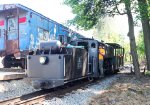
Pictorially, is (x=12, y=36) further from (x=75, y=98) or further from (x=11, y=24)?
(x=75, y=98)

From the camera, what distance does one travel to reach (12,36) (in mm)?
18188

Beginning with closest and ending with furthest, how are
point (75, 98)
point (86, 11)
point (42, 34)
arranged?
point (75, 98) → point (42, 34) → point (86, 11)

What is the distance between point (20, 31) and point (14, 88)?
206 inches

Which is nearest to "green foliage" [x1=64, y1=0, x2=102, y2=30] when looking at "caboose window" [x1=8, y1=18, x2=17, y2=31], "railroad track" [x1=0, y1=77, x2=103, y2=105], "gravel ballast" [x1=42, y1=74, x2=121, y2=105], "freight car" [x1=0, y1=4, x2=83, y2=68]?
"freight car" [x1=0, y1=4, x2=83, y2=68]

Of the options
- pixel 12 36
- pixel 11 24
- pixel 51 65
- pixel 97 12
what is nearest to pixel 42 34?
pixel 12 36

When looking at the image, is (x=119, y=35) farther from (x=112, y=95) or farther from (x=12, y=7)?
(x=112, y=95)

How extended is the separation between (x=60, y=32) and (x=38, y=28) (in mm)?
2570

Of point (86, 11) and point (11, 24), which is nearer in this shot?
point (11, 24)

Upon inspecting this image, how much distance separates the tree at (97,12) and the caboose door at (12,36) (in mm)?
4149

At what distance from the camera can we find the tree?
19.2m

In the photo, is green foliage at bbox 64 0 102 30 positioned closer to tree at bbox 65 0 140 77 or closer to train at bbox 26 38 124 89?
tree at bbox 65 0 140 77

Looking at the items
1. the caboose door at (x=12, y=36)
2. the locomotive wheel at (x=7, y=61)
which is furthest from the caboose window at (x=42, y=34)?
the locomotive wheel at (x=7, y=61)

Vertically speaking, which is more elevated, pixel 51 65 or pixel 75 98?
pixel 51 65

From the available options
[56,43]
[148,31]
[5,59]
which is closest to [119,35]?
[148,31]
